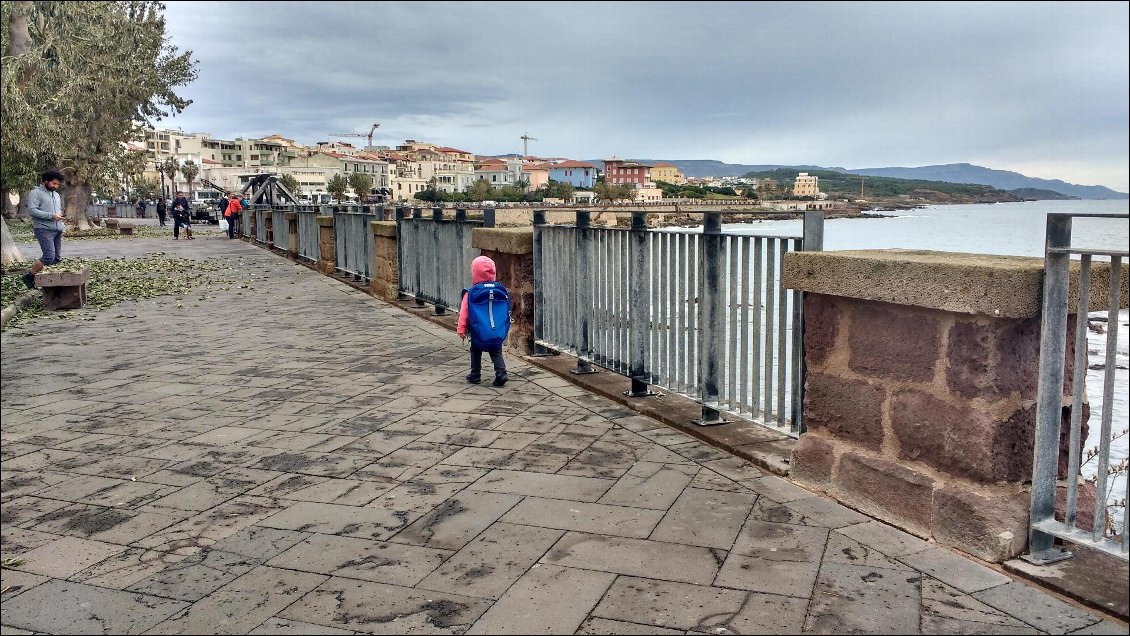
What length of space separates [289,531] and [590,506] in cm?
135

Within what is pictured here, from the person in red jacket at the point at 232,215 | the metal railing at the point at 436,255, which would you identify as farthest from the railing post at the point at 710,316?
the person in red jacket at the point at 232,215

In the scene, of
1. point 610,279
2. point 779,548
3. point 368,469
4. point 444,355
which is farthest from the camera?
point 444,355

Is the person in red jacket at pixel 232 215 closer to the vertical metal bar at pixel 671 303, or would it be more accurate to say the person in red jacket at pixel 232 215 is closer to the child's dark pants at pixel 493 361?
the child's dark pants at pixel 493 361

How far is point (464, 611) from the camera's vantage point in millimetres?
2900

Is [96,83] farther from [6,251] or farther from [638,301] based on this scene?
[638,301]

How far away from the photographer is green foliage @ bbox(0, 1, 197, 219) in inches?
942

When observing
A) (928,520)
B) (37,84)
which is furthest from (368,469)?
(37,84)

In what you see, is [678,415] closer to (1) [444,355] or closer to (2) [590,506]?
(2) [590,506]

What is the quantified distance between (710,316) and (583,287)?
1.74m

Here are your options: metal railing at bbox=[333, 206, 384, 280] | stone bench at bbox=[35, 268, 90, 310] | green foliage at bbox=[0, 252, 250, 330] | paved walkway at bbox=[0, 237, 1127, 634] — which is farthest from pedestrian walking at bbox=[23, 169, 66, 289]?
paved walkway at bbox=[0, 237, 1127, 634]

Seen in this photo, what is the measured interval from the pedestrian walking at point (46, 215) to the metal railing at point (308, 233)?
513 cm

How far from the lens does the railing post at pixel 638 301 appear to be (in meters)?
5.61

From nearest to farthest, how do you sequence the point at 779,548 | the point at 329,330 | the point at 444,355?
the point at 779,548 < the point at 444,355 < the point at 329,330

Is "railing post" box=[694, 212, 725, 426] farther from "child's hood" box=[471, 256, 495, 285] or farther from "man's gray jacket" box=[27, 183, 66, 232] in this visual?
"man's gray jacket" box=[27, 183, 66, 232]
